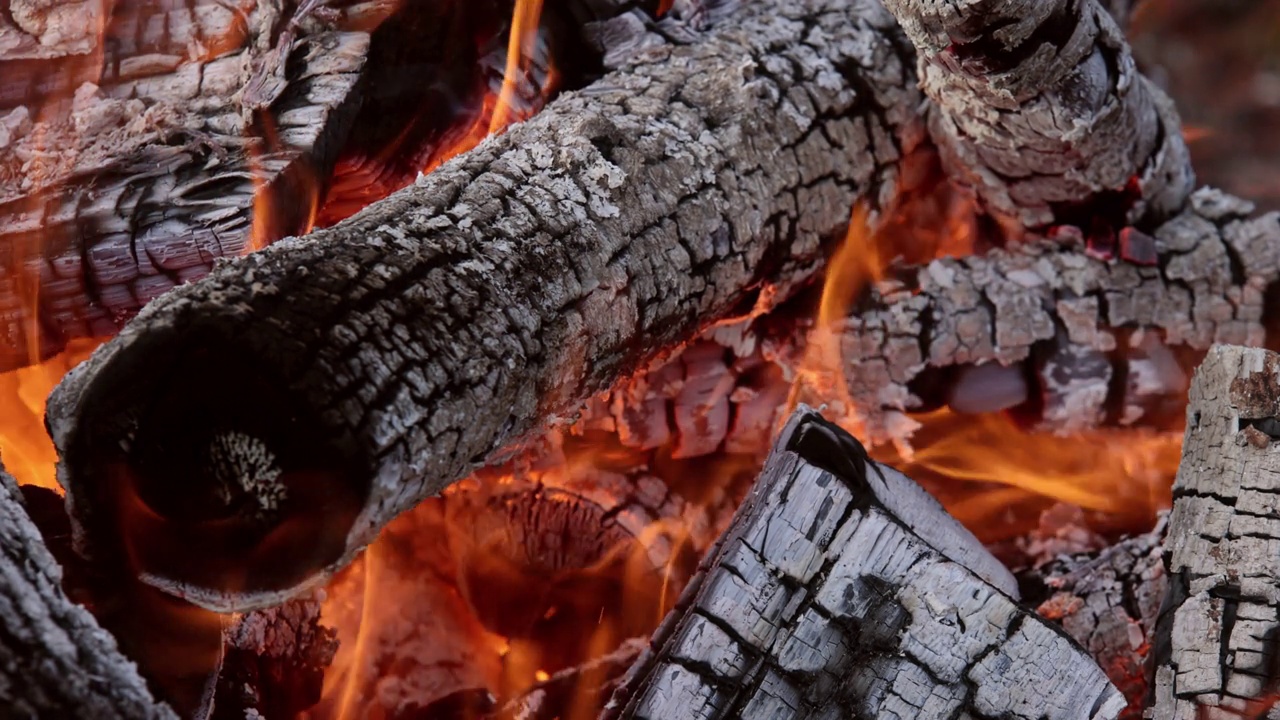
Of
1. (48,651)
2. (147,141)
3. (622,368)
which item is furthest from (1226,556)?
(147,141)

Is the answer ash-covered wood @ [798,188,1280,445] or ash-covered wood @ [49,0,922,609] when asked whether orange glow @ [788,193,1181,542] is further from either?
ash-covered wood @ [49,0,922,609]

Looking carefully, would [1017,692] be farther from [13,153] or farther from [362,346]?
[13,153]

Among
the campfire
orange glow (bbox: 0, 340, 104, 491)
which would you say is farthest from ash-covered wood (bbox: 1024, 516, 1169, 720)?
orange glow (bbox: 0, 340, 104, 491)

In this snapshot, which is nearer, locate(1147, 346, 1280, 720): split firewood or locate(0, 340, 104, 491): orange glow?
locate(1147, 346, 1280, 720): split firewood

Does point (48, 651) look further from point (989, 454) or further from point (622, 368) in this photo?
point (989, 454)

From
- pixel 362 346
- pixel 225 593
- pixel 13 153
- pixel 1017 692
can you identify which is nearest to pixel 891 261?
pixel 1017 692

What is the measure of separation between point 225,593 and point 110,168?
99 cm

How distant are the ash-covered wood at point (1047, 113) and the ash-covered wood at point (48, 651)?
1372 millimetres

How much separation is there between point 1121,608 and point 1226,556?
0.32 metres

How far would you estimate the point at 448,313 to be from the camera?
1.24m

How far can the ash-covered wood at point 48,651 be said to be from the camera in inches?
39.8

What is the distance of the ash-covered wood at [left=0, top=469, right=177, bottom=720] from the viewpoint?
3.32ft

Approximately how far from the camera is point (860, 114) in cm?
201

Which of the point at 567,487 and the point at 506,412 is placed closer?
the point at 506,412
